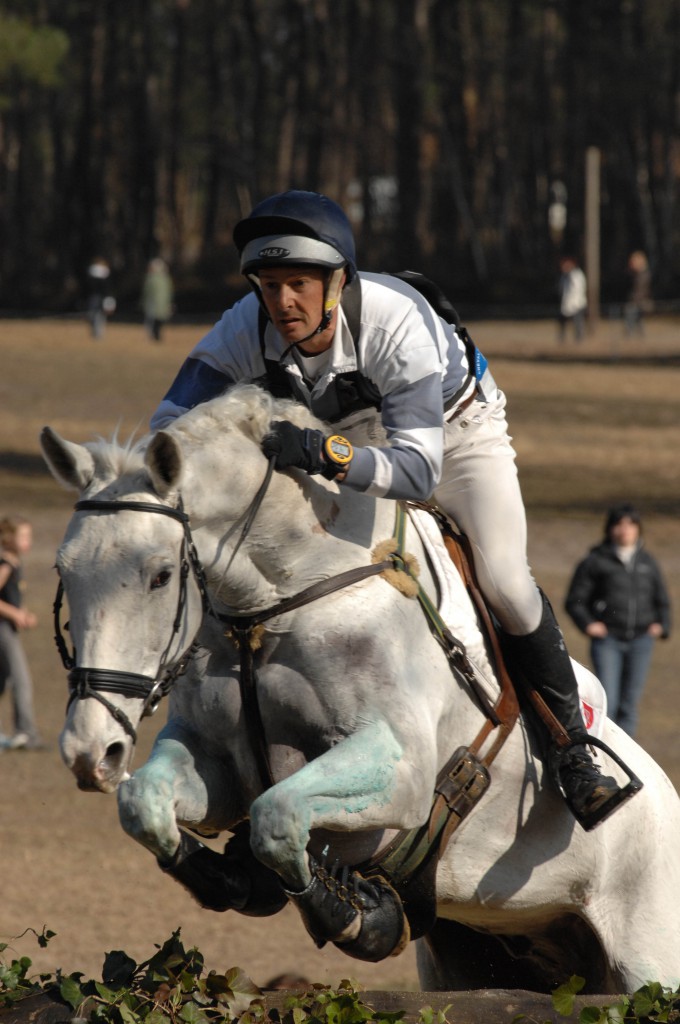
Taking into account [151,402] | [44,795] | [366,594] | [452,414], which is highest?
[452,414]

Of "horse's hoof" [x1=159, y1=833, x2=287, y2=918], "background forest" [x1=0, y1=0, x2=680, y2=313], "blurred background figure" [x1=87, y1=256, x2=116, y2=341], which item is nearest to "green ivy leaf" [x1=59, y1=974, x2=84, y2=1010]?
"horse's hoof" [x1=159, y1=833, x2=287, y2=918]

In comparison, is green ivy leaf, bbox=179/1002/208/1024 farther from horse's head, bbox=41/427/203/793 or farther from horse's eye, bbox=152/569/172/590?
horse's eye, bbox=152/569/172/590

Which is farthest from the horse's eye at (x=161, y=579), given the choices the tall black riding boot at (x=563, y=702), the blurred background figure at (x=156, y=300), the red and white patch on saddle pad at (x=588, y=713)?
the blurred background figure at (x=156, y=300)

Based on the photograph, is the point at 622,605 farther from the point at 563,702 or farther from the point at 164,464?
the point at 164,464

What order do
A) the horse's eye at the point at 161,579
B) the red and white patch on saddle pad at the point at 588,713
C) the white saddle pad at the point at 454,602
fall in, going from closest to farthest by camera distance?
the horse's eye at the point at 161,579, the white saddle pad at the point at 454,602, the red and white patch on saddle pad at the point at 588,713

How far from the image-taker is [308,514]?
174 inches

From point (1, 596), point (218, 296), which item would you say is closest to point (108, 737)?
point (1, 596)

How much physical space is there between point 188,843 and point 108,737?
71 centimetres

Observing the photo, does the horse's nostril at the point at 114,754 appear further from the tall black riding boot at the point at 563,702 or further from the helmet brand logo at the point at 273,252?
the tall black riding boot at the point at 563,702

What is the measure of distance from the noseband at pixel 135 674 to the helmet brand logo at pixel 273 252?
2.57ft

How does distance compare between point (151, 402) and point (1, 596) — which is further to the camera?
point (151, 402)

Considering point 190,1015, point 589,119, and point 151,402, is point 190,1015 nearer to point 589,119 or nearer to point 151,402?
point 151,402

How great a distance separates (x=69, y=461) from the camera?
4027 mm

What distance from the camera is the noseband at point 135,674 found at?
3.82 meters
